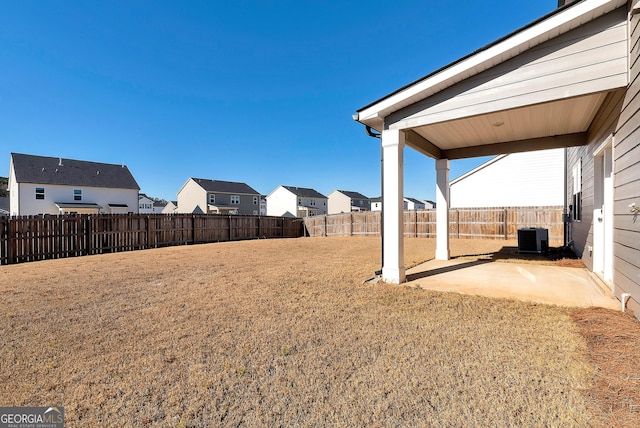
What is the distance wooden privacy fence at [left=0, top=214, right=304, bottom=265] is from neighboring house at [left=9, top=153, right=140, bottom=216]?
703 inches

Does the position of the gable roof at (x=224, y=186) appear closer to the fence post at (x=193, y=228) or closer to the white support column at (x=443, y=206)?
the fence post at (x=193, y=228)

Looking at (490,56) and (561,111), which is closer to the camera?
(490,56)

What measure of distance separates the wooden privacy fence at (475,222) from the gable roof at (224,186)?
22019 millimetres

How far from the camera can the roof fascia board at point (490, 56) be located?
11.2 ft

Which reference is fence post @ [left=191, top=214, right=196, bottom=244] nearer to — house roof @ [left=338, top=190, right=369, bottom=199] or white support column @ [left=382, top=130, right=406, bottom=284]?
white support column @ [left=382, top=130, right=406, bottom=284]

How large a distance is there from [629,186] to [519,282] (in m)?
2.48

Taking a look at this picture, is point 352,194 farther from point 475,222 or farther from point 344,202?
point 475,222

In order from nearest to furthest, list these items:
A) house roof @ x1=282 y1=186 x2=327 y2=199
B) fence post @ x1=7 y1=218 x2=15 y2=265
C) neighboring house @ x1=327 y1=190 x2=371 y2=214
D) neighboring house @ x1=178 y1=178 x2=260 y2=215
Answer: fence post @ x1=7 y1=218 x2=15 y2=265
neighboring house @ x1=178 y1=178 x2=260 y2=215
house roof @ x1=282 y1=186 x2=327 y2=199
neighboring house @ x1=327 y1=190 x2=371 y2=214

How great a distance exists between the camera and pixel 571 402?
184 cm

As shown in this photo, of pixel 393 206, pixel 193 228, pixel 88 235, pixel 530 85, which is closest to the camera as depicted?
pixel 530 85

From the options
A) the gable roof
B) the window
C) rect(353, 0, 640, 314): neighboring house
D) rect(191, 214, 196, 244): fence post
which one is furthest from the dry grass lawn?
the gable roof

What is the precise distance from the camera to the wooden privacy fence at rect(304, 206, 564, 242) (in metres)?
13.5

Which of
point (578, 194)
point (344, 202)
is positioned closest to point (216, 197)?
point (344, 202)

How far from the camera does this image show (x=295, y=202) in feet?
138
